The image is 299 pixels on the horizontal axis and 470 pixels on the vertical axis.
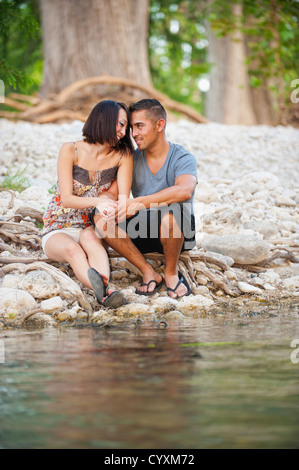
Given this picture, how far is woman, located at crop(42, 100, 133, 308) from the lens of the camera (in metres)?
3.99

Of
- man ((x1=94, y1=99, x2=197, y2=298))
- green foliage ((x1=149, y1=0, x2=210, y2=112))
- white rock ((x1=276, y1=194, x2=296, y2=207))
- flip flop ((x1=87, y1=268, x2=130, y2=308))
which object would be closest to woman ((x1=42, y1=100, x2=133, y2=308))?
flip flop ((x1=87, y1=268, x2=130, y2=308))

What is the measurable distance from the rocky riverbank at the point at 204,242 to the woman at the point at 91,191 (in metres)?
0.17

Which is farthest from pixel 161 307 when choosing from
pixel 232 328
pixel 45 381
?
pixel 45 381

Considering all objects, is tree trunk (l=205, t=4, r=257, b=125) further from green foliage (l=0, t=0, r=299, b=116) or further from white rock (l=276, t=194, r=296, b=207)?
white rock (l=276, t=194, r=296, b=207)

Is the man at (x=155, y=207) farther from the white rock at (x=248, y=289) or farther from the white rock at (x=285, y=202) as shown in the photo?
the white rock at (x=285, y=202)

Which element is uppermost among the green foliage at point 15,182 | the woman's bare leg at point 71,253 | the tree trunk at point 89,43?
the tree trunk at point 89,43

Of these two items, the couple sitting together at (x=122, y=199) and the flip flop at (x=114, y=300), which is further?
the couple sitting together at (x=122, y=199)

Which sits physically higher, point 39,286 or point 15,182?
point 15,182

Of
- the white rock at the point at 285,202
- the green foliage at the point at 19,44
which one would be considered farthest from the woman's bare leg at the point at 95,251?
the white rock at the point at 285,202

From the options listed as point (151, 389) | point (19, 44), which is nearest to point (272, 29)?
point (19, 44)

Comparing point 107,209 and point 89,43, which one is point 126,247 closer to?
point 107,209

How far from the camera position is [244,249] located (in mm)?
4848

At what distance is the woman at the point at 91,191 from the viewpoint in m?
3.99

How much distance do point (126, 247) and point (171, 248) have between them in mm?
312
